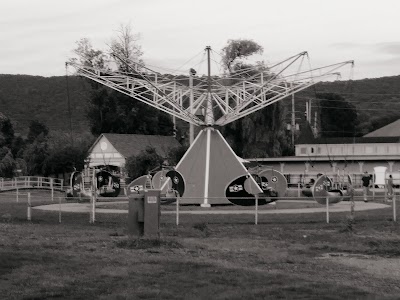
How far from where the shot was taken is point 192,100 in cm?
4681

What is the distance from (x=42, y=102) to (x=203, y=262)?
544ft

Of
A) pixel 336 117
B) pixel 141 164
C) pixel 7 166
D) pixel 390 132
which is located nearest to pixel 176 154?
pixel 141 164

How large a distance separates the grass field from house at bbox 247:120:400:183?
51510 mm

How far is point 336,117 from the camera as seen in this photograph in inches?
5758

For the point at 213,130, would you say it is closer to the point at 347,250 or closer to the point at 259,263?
the point at 347,250

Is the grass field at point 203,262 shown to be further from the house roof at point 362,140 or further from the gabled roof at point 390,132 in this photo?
the gabled roof at point 390,132

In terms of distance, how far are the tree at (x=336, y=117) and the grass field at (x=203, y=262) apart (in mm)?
117721

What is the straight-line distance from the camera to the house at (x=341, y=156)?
3280 inches

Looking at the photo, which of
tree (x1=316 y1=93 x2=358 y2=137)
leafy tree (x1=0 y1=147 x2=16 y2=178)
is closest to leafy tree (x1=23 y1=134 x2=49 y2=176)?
leafy tree (x1=0 y1=147 x2=16 y2=178)

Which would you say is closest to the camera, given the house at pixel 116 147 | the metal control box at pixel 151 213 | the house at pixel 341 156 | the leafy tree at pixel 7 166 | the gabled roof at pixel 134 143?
the metal control box at pixel 151 213

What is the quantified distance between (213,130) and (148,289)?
102ft

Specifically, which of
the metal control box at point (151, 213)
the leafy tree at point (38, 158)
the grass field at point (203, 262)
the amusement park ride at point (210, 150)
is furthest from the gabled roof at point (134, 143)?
the metal control box at point (151, 213)

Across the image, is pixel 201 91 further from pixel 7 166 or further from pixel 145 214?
pixel 7 166

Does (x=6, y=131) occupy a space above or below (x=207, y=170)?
above
